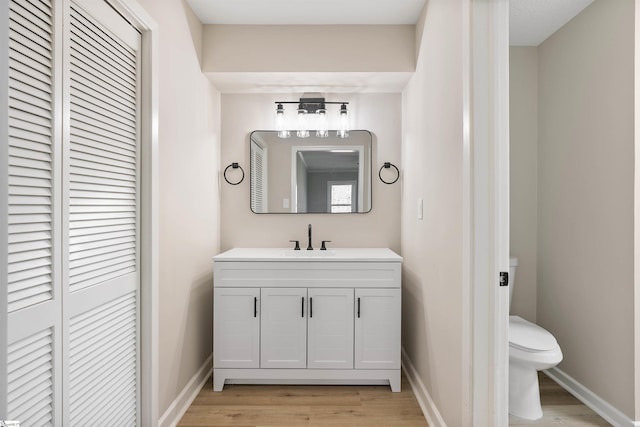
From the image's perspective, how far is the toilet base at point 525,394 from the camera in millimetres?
2146

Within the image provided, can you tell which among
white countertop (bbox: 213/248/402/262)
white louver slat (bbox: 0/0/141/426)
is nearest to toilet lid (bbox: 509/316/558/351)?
white countertop (bbox: 213/248/402/262)

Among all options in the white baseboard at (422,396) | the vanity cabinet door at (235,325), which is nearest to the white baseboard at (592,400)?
the white baseboard at (422,396)

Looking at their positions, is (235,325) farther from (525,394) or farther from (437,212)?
(525,394)

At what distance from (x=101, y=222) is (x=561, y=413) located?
2.59 metres

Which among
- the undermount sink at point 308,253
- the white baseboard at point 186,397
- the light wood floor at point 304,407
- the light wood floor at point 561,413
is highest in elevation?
the undermount sink at point 308,253

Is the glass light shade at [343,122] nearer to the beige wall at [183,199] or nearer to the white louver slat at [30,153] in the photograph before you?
the beige wall at [183,199]

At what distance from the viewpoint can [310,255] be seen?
2.68m

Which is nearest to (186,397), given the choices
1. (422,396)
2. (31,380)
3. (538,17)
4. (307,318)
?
(307,318)

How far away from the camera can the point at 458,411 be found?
1.68m

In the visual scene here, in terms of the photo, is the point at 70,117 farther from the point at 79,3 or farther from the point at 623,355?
the point at 623,355

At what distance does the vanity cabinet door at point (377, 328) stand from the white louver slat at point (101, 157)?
4.52 ft

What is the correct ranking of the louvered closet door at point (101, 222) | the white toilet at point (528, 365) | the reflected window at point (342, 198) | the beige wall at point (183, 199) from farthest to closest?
the reflected window at point (342, 198), the white toilet at point (528, 365), the beige wall at point (183, 199), the louvered closet door at point (101, 222)

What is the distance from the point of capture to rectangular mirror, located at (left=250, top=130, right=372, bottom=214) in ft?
9.93

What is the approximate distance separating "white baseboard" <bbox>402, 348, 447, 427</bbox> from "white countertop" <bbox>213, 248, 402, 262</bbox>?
2.50ft
